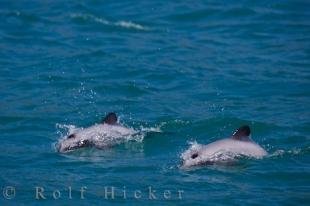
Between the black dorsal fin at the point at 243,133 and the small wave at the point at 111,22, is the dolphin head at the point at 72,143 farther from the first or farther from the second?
the small wave at the point at 111,22

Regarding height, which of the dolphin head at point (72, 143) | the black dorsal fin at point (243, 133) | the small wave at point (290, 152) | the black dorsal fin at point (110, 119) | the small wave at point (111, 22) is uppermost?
the small wave at point (111, 22)

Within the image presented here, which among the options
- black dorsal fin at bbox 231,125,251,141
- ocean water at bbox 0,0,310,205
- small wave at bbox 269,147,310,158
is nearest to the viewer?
ocean water at bbox 0,0,310,205

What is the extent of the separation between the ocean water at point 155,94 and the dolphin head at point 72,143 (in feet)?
0.83

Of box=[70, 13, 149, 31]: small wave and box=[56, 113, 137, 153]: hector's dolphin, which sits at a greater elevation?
box=[70, 13, 149, 31]: small wave

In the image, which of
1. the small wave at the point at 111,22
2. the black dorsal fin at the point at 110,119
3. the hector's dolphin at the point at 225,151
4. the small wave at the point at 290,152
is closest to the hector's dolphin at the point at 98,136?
the black dorsal fin at the point at 110,119

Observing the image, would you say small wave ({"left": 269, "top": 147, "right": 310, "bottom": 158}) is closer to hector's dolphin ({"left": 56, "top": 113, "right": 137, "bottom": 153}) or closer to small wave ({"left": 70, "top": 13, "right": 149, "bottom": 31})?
hector's dolphin ({"left": 56, "top": 113, "right": 137, "bottom": 153})

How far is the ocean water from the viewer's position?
1470 centimetres

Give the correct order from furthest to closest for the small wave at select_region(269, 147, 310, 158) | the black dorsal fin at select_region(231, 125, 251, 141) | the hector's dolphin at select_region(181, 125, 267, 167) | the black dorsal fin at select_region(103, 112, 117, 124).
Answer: the black dorsal fin at select_region(103, 112, 117, 124) < the small wave at select_region(269, 147, 310, 158) < the black dorsal fin at select_region(231, 125, 251, 141) < the hector's dolphin at select_region(181, 125, 267, 167)

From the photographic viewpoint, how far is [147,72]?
23.7 meters

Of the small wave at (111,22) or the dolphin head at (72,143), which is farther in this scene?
the small wave at (111,22)

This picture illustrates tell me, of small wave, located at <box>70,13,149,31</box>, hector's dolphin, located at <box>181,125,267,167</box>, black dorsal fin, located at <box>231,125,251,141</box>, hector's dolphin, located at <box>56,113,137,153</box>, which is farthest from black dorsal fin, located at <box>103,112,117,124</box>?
small wave, located at <box>70,13,149,31</box>

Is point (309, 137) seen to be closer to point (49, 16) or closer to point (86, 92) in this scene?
point (86, 92)

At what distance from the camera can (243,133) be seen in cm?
1609

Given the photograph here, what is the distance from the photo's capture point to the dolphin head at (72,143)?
1686 cm
